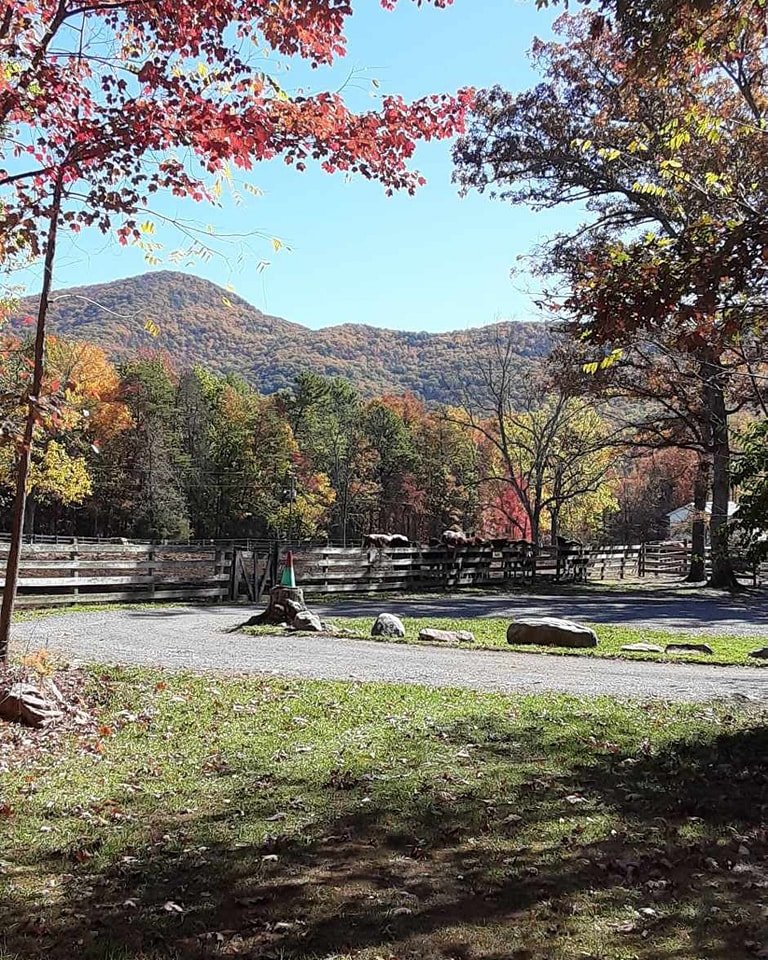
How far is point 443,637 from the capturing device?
12.6 m

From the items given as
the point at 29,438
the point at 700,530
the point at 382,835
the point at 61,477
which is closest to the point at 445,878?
the point at 382,835

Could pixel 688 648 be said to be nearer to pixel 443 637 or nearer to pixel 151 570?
pixel 443 637

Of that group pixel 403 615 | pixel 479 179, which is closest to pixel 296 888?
pixel 403 615

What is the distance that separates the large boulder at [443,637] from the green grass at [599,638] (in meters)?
0.15

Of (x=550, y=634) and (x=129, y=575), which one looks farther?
(x=129, y=575)

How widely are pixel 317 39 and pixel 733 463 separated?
16.1ft

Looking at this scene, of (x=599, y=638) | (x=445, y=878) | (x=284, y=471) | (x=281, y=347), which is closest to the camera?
(x=445, y=878)

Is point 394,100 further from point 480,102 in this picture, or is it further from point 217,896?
point 480,102

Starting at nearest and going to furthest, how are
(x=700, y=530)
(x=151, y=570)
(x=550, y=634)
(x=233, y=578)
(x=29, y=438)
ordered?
(x=29, y=438) < (x=550, y=634) < (x=151, y=570) < (x=233, y=578) < (x=700, y=530)

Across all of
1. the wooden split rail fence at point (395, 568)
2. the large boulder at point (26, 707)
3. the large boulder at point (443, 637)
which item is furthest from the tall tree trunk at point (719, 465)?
the large boulder at point (26, 707)

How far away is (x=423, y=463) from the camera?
62219 mm

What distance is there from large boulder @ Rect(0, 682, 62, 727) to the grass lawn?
0.23m

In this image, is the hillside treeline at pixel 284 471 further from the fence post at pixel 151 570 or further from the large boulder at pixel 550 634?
the large boulder at pixel 550 634

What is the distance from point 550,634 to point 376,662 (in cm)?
363
